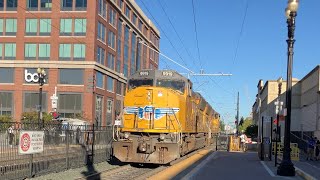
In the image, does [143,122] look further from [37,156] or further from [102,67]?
[102,67]

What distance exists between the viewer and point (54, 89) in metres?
A: 72.8

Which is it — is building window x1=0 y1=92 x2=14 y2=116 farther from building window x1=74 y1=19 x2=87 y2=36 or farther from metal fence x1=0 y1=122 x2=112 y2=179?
metal fence x1=0 y1=122 x2=112 y2=179

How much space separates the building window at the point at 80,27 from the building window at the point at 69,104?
392 inches

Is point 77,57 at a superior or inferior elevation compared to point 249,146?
superior

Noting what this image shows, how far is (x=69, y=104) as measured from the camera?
72.4m

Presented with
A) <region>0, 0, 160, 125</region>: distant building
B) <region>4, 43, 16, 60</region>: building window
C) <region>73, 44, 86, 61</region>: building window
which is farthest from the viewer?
<region>4, 43, 16, 60</region>: building window

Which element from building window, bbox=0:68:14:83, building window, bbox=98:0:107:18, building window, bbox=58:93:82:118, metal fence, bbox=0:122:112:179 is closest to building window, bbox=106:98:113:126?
building window, bbox=58:93:82:118

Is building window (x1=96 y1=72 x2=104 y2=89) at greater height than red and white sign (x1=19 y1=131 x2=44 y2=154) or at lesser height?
greater

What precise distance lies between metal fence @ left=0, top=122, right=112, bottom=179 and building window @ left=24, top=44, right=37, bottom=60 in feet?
175

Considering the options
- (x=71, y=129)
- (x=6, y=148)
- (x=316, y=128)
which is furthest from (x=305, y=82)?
(x=6, y=148)

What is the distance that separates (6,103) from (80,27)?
57.3 ft

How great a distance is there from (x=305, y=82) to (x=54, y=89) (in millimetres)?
39169

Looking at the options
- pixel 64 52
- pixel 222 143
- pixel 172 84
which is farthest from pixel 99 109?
pixel 172 84

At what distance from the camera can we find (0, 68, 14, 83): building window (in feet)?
245
